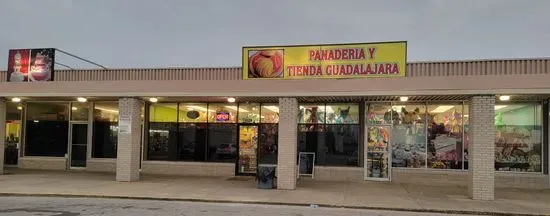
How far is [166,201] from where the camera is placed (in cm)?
1415

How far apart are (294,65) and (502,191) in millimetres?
7783

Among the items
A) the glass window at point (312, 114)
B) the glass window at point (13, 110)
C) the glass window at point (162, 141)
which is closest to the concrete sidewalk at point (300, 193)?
the glass window at point (162, 141)

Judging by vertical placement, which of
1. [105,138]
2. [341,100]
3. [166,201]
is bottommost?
[166,201]

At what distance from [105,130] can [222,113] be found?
17.5 feet

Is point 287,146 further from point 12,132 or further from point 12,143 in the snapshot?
point 12,132

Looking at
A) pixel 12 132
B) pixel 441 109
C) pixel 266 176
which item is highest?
pixel 441 109

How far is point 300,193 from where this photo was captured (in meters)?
15.8

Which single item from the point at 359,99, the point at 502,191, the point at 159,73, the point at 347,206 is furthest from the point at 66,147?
the point at 502,191

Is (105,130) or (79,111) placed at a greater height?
(79,111)

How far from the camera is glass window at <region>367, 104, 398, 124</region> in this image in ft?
64.0

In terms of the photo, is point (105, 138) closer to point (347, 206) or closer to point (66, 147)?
point (66, 147)

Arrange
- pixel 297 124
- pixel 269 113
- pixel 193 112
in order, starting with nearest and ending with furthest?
1. pixel 297 124
2. pixel 269 113
3. pixel 193 112

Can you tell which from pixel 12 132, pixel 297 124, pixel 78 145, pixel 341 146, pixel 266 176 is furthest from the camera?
pixel 12 132

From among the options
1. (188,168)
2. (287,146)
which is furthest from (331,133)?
(188,168)
